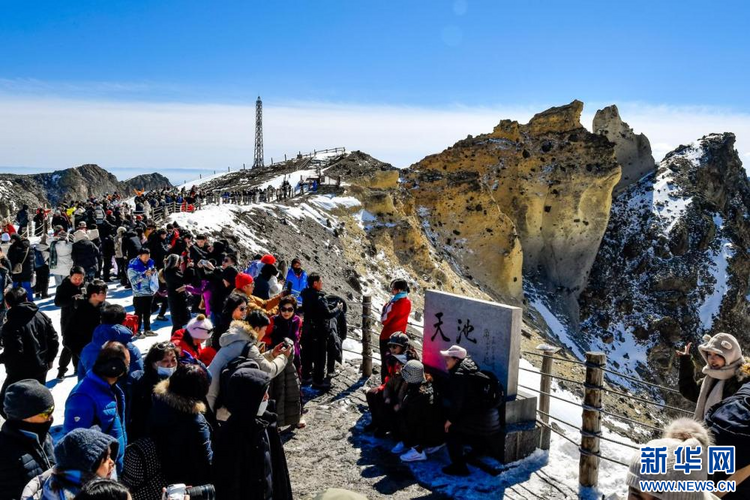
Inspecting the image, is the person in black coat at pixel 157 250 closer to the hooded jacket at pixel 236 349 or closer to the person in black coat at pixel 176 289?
the person in black coat at pixel 176 289

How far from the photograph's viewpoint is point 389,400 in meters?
6.56

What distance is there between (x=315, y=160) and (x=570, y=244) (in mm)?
23703

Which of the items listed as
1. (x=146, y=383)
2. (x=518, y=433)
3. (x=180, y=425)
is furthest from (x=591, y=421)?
(x=146, y=383)

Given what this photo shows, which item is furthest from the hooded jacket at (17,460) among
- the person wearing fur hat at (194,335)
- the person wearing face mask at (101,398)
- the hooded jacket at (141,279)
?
the hooded jacket at (141,279)

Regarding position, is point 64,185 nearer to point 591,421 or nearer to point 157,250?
point 157,250

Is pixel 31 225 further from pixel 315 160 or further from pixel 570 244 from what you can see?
pixel 570 244

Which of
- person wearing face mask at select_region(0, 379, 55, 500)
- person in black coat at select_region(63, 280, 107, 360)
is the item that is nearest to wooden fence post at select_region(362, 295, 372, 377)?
person in black coat at select_region(63, 280, 107, 360)

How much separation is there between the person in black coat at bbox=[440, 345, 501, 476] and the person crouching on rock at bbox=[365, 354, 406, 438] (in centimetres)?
71

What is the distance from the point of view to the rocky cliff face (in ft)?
171

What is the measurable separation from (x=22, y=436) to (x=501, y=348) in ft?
15.5

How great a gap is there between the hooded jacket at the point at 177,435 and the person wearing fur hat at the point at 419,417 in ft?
9.41

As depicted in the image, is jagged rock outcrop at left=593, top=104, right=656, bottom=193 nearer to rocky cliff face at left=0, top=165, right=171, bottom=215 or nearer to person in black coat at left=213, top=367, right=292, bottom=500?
rocky cliff face at left=0, top=165, right=171, bottom=215

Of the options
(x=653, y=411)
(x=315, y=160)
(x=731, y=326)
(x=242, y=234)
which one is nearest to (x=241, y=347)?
(x=242, y=234)

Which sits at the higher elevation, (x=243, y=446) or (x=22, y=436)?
(x=22, y=436)
